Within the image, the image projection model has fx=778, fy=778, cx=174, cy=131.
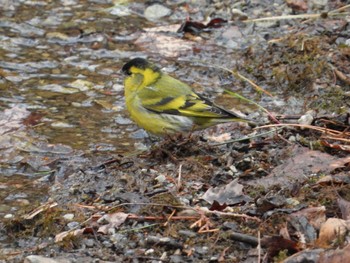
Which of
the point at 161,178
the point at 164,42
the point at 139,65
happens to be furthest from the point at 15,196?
the point at 164,42

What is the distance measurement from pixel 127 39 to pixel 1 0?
6.88ft

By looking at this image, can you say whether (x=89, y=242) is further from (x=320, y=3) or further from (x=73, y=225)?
(x=320, y=3)

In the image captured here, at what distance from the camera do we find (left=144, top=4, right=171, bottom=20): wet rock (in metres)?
10.2

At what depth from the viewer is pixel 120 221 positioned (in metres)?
4.97

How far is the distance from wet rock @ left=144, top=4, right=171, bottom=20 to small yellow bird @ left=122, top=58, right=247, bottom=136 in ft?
9.85

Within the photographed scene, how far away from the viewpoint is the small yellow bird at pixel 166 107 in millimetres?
6691

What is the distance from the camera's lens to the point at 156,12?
33.8 ft

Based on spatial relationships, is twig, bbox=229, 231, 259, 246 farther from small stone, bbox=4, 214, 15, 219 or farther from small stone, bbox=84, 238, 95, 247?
small stone, bbox=4, 214, 15, 219

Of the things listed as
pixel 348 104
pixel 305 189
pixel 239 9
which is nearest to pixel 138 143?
pixel 348 104

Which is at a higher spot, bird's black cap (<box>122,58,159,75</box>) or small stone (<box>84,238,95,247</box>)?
bird's black cap (<box>122,58,159,75</box>)

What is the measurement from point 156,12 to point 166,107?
3.62 metres

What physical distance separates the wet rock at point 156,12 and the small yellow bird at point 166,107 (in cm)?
300

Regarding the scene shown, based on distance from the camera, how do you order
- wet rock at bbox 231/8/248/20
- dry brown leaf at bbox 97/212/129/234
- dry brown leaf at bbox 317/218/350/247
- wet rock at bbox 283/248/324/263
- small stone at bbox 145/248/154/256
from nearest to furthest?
wet rock at bbox 283/248/324/263
dry brown leaf at bbox 317/218/350/247
small stone at bbox 145/248/154/256
dry brown leaf at bbox 97/212/129/234
wet rock at bbox 231/8/248/20

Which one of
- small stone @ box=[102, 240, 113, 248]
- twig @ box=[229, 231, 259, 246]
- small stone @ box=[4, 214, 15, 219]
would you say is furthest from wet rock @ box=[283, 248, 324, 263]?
small stone @ box=[4, 214, 15, 219]
